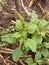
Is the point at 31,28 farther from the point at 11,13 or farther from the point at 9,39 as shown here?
the point at 11,13

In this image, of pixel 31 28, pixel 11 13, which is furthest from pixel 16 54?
pixel 11 13

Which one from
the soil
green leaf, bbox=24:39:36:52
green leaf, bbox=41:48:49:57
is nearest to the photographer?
green leaf, bbox=24:39:36:52

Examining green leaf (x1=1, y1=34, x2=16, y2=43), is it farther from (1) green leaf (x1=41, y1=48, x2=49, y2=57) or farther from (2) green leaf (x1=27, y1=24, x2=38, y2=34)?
(1) green leaf (x1=41, y1=48, x2=49, y2=57)

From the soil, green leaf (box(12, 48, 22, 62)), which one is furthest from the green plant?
the soil

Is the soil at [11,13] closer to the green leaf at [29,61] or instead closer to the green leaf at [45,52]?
the green leaf at [29,61]

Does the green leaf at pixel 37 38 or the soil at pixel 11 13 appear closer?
the green leaf at pixel 37 38

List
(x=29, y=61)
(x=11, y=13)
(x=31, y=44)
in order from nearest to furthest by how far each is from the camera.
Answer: (x=31, y=44)
(x=29, y=61)
(x=11, y=13)

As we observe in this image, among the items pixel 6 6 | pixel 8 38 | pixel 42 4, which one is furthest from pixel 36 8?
pixel 8 38

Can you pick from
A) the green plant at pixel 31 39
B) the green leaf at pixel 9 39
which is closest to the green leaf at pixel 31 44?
the green plant at pixel 31 39
